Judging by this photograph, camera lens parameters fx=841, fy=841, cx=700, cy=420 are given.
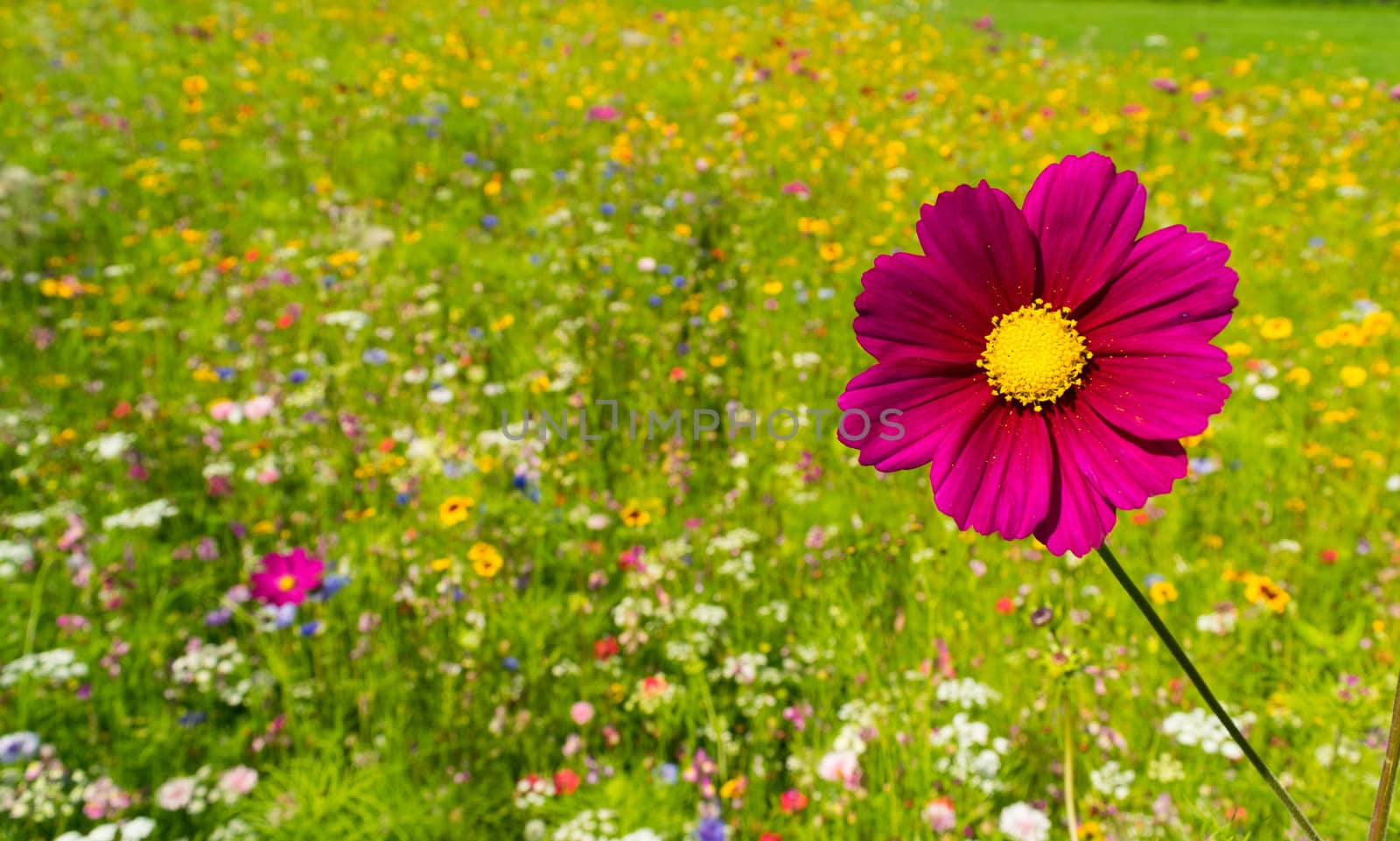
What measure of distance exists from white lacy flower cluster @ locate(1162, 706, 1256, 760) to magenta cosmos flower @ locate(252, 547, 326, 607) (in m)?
2.06

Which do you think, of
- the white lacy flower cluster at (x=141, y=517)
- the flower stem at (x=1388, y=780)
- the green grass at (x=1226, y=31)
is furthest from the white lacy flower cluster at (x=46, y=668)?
the green grass at (x=1226, y=31)

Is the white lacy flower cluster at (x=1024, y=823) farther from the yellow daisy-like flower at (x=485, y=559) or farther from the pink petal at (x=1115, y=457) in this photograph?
the yellow daisy-like flower at (x=485, y=559)

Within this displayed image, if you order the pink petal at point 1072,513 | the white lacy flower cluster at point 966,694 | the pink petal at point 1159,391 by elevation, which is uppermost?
the pink petal at point 1159,391

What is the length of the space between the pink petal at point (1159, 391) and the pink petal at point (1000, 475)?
67 millimetres

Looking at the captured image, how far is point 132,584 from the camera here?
2.47 meters

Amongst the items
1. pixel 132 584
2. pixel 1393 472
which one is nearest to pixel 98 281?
pixel 132 584

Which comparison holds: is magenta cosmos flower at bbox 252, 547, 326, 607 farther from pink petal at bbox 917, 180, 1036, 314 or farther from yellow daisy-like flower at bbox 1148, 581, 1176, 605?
yellow daisy-like flower at bbox 1148, 581, 1176, 605

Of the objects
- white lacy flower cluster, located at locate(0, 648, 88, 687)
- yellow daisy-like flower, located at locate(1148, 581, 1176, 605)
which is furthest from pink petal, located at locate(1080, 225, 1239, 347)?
white lacy flower cluster, located at locate(0, 648, 88, 687)

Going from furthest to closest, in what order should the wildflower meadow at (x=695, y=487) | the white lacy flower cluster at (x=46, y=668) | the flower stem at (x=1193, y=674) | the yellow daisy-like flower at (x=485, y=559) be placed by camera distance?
the yellow daisy-like flower at (x=485, y=559), the white lacy flower cluster at (x=46, y=668), the wildflower meadow at (x=695, y=487), the flower stem at (x=1193, y=674)

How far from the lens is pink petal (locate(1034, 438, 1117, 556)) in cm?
70

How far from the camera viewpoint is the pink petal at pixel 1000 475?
760 millimetres

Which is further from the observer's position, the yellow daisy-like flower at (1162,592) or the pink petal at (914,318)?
the yellow daisy-like flower at (1162,592)

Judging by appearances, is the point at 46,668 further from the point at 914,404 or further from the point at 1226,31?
the point at 1226,31

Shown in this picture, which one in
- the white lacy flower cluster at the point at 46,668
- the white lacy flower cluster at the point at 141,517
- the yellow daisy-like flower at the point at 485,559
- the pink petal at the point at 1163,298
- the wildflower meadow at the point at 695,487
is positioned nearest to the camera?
the pink petal at the point at 1163,298
